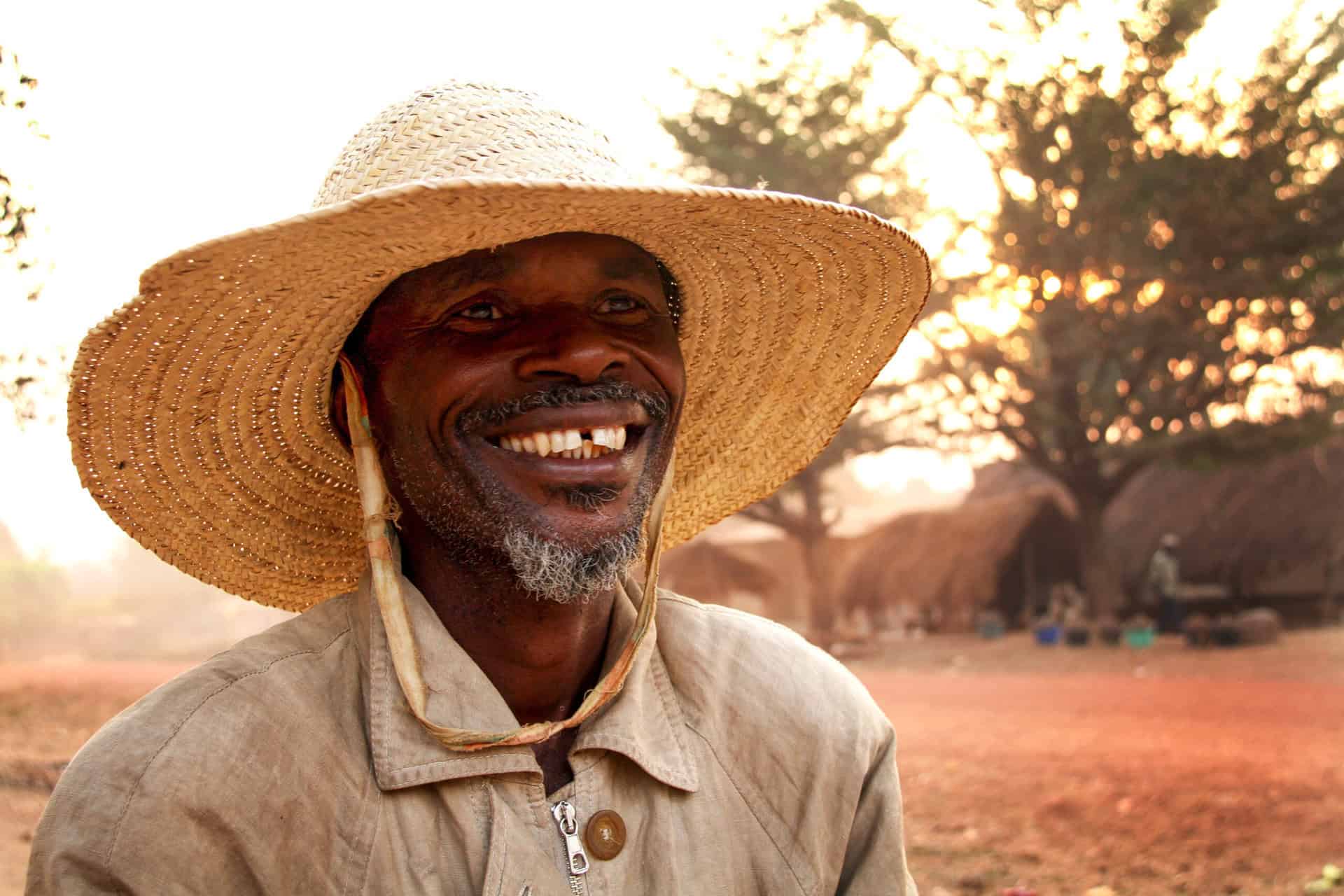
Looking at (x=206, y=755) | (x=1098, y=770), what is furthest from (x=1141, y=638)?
(x=206, y=755)

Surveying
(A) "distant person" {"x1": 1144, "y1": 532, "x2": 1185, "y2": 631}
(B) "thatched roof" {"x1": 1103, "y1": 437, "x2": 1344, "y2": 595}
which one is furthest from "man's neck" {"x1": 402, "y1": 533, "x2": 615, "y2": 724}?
(B) "thatched roof" {"x1": 1103, "y1": 437, "x2": 1344, "y2": 595}

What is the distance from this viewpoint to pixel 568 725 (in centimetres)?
181

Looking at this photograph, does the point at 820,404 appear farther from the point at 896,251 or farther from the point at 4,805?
the point at 4,805

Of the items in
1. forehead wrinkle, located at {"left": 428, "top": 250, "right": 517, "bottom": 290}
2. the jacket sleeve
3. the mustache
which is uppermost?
forehead wrinkle, located at {"left": 428, "top": 250, "right": 517, "bottom": 290}

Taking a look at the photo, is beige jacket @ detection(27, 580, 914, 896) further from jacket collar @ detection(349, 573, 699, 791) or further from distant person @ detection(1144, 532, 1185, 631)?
distant person @ detection(1144, 532, 1185, 631)

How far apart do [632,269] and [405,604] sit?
658 mm

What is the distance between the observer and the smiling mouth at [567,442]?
1.87m

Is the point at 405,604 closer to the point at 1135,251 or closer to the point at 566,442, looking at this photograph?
the point at 566,442

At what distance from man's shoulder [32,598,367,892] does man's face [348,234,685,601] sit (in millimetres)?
331

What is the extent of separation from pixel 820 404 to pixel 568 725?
0.94 m

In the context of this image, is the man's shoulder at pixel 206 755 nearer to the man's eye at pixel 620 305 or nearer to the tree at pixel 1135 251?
the man's eye at pixel 620 305

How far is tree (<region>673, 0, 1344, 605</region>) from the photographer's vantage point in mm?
15133

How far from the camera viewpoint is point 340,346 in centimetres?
203

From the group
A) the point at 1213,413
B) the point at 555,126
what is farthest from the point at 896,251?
the point at 1213,413
